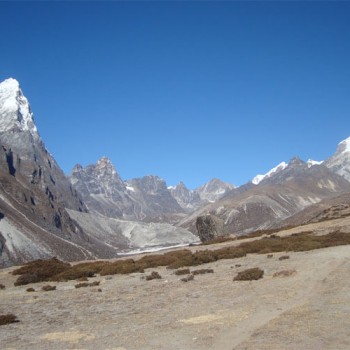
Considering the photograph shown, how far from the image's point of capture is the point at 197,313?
1861 cm

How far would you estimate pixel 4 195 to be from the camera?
594ft

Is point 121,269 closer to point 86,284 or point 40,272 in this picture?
point 40,272

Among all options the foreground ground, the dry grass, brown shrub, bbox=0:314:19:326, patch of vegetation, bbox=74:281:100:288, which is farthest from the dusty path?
the dry grass

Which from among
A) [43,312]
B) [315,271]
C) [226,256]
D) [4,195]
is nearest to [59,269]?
[226,256]

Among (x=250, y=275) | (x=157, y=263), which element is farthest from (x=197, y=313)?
(x=157, y=263)

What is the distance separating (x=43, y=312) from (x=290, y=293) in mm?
11029

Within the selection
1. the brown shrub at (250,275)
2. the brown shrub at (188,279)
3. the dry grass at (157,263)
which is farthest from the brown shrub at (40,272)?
the brown shrub at (250,275)

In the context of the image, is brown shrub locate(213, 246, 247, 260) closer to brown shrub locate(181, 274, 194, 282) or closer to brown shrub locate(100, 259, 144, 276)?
brown shrub locate(100, 259, 144, 276)

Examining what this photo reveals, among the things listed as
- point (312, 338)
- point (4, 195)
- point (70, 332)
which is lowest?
point (312, 338)

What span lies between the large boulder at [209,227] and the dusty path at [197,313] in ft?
151

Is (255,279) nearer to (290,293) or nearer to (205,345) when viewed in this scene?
(290,293)

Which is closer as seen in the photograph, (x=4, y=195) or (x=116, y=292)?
(x=116, y=292)

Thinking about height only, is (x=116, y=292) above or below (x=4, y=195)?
below

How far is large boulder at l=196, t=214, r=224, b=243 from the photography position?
7538 cm
